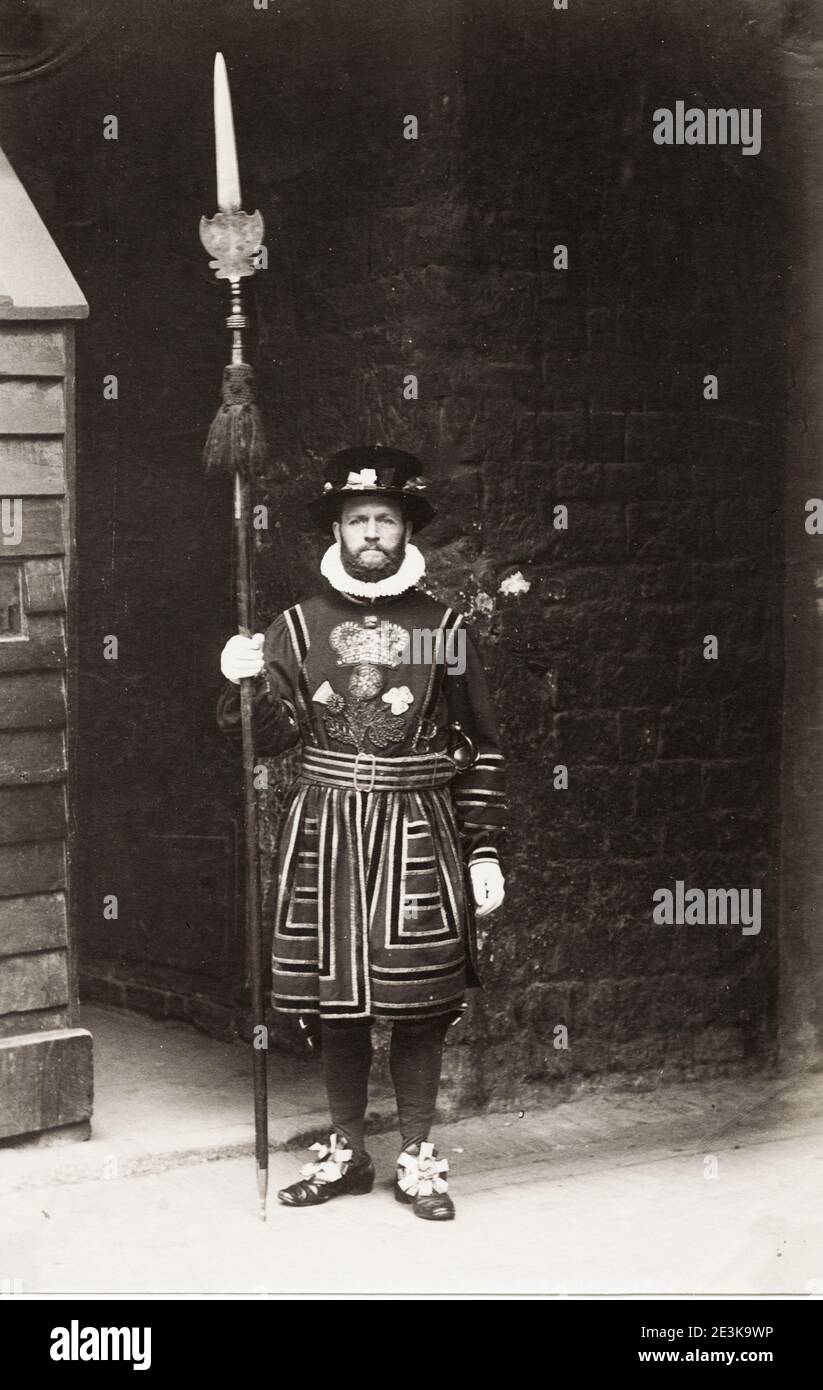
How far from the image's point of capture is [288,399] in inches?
295

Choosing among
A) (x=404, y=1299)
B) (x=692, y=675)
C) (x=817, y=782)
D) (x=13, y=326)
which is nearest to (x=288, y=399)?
(x=13, y=326)

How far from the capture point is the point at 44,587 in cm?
663

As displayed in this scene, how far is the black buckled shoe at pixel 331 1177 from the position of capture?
20.5 feet

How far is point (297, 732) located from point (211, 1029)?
90.8 inches

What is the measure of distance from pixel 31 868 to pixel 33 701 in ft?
1.74

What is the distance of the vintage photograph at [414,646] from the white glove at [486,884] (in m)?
0.01

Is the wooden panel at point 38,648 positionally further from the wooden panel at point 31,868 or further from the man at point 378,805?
the man at point 378,805

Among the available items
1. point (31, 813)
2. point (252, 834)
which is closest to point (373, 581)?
point (252, 834)

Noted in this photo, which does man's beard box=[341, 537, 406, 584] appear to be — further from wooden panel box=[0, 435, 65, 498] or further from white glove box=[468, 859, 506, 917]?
wooden panel box=[0, 435, 65, 498]

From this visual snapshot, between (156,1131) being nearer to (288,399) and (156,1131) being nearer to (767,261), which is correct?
(288,399)

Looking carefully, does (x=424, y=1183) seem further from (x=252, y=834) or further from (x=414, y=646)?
(x=414, y=646)

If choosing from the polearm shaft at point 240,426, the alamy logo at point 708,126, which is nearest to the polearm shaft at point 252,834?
the polearm shaft at point 240,426

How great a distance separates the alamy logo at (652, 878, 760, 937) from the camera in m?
7.64

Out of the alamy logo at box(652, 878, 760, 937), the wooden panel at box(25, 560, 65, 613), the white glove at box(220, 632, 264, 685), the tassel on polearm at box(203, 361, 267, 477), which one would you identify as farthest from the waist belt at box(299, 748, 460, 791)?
the alamy logo at box(652, 878, 760, 937)
